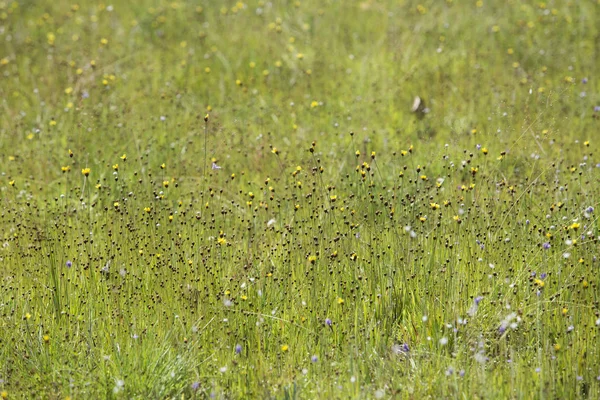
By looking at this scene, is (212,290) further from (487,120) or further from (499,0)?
(499,0)

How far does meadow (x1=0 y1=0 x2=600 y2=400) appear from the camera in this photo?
390 centimetres

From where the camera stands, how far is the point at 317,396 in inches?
145

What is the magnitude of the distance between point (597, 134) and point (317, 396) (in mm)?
4059

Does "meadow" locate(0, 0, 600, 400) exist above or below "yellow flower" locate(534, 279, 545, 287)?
below

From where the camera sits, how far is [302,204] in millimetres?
5293

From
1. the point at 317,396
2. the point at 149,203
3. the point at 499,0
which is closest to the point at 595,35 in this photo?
the point at 499,0

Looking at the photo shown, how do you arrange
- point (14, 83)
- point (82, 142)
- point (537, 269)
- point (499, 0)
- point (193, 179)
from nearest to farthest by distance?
point (537, 269)
point (193, 179)
point (82, 142)
point (14, 83)
point (499, 0)

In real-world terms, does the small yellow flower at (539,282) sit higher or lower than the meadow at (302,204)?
higher

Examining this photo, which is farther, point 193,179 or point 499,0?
point 499,0

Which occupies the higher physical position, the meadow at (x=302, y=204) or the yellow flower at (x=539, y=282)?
the yellow flower at (x=539, y=282)

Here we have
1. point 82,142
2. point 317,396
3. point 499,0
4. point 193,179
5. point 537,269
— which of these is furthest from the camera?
point 499,0

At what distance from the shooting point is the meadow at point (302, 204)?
12.8ft

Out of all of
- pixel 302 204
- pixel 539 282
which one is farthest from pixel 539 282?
pixel 302 204

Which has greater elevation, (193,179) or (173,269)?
(173,269)
